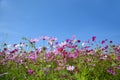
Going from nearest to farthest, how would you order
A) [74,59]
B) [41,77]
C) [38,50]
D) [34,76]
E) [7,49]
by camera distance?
[41,77], [34,76], [74,59], [38,50], [7,49]

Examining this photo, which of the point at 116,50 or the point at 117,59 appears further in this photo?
Result: the point at 116,50

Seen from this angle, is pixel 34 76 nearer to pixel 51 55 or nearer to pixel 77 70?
pixel 77 70

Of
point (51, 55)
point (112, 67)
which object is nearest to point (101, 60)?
point (112, 67)

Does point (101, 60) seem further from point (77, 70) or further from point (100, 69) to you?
point (77, 70)

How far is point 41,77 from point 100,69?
1.46 metres

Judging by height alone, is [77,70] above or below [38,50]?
below

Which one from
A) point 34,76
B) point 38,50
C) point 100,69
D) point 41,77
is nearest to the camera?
point 41,77

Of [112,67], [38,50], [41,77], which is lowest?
[41,77]

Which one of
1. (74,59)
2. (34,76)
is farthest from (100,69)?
(34,76)

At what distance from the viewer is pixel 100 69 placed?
598 cm

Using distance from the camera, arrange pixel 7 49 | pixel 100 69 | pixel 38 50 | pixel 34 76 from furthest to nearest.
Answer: pixel 7 49
pixel 38 50
pixel 100 69
pixel 34 76

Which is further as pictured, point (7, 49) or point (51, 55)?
point (7, 49)

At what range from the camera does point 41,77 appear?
4.99 metres

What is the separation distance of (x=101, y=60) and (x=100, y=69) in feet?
1.86
